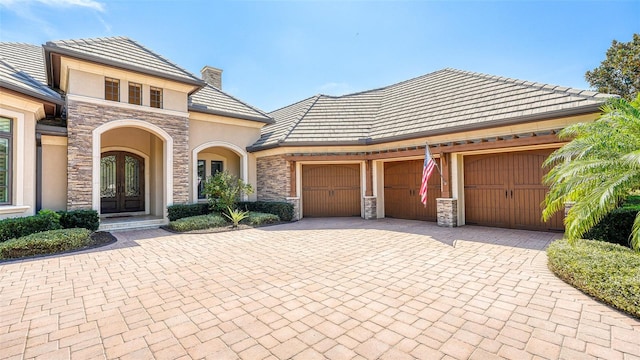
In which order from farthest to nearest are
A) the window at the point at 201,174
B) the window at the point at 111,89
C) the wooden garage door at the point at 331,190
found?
the window at the point at 201,174
the wooden garage door at the point at 331,190
the window at the point at 111,89

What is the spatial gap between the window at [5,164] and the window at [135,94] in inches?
133

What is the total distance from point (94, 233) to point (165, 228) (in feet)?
6.65

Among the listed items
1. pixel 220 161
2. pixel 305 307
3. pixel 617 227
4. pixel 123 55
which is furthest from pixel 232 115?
pixel 617 227

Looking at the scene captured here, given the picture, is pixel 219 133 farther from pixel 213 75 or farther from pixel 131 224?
pixel 213 75

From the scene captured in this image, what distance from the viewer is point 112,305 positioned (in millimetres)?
3879

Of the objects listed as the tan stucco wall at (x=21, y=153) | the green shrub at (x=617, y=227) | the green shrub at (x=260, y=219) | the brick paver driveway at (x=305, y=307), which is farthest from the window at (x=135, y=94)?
the green shrub at (x=617, y=227)

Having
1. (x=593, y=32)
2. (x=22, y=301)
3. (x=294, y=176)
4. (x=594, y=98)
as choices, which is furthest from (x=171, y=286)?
(x=593, y=32)

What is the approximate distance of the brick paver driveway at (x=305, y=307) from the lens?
111 inches

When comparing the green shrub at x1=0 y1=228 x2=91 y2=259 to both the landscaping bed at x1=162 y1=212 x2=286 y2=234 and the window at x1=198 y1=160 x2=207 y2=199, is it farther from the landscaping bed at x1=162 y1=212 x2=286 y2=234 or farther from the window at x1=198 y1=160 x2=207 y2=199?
the window at x1=198 y1=160 x2=207 y2=199

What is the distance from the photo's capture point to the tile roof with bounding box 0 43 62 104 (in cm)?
738

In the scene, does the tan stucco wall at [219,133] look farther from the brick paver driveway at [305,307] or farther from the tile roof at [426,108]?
the brick paver driveway at [305,307]

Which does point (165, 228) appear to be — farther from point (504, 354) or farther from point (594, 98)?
point (594, 98)

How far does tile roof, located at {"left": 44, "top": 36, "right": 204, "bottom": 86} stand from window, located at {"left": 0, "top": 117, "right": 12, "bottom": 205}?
8.68 feet

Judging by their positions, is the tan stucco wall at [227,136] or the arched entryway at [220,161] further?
the arched entryway at [220,161]
